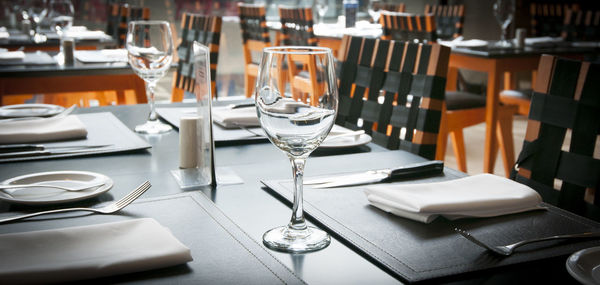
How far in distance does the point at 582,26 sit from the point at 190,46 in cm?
252

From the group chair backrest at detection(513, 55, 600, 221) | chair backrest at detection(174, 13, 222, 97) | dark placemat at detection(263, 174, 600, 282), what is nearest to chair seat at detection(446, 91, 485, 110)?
chair backrest at detection(174, 13, 222, 97)

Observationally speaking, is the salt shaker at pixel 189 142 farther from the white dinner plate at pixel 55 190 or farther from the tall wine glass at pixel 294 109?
the tall wine glass at pixel 294 109

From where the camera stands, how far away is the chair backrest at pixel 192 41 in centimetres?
244

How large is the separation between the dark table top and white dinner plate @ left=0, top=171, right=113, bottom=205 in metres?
0.01

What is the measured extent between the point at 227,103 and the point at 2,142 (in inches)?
22.7

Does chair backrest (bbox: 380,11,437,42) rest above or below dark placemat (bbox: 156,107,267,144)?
above

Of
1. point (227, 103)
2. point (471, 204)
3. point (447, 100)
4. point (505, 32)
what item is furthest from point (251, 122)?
point (505, 32)

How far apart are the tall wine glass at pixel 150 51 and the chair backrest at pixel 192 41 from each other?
0.94 m

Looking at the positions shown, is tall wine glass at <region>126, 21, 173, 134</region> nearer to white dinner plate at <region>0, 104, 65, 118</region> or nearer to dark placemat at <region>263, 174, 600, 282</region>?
white dinner plate at <region>0, 104, 65, 118</region>

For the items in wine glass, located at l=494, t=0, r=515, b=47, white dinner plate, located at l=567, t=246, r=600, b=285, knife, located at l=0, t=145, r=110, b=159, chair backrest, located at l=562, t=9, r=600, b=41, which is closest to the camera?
white dinner plate, located at l=567, t=246, r=600, b=285

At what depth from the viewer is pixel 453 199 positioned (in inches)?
31.3

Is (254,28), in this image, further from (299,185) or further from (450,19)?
(299,185)

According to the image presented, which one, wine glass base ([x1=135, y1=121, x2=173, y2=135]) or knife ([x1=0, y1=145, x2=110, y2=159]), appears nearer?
knife ([x1=0, y1=145, x2=110, y2=159])

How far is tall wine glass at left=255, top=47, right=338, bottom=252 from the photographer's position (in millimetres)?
690
